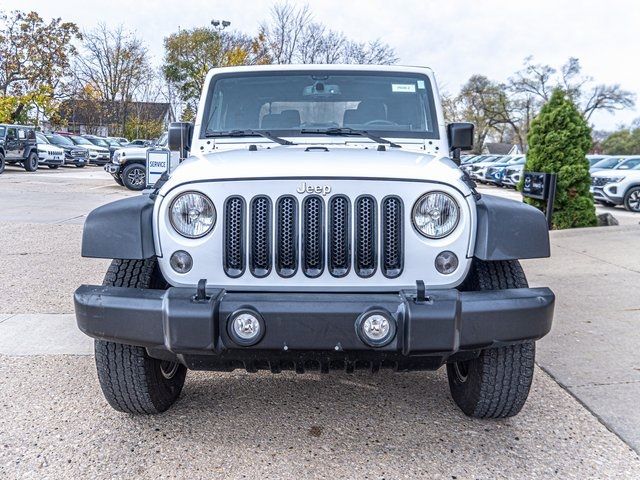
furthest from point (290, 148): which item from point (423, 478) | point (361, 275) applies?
point (423, 478)

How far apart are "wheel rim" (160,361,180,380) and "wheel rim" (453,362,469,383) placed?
1563mm

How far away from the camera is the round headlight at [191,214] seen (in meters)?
2.75

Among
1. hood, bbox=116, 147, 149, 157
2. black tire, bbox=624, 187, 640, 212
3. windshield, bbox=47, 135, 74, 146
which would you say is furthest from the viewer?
windshield, bbox=47, 135, 74, 146

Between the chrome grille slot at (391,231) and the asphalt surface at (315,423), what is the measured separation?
→ 95cm

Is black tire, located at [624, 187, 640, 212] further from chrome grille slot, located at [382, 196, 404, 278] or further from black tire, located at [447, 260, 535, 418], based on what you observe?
chrome grille slot, located at [382, 196, 404, 278]

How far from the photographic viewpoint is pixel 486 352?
9.84ft

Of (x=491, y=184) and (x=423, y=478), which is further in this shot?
(x=491, y=184)

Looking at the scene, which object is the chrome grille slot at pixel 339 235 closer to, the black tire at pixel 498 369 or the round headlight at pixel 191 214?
the round headlight at pixel 191 214

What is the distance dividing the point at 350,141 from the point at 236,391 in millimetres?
1653

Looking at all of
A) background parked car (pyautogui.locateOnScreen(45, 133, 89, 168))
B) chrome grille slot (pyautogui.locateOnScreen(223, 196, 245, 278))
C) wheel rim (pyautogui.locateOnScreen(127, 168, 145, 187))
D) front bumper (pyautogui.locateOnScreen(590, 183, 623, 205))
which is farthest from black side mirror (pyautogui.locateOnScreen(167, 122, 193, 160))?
background parked car (pyautogui.locateOnScreen(45, 133, 89, 168))

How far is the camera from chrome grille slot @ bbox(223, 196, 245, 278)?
2711 millimetres

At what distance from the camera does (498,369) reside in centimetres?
302

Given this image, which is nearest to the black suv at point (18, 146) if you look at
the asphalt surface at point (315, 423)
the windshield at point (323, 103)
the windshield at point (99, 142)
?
the windshield at point (99, 142)

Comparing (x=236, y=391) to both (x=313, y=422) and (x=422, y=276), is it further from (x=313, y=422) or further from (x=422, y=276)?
(x=422, y=276)
